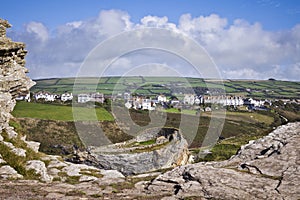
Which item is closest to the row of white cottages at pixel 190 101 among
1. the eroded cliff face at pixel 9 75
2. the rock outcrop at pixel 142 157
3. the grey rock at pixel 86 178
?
the rock outcrop at pixel 142 157

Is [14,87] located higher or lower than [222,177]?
higher

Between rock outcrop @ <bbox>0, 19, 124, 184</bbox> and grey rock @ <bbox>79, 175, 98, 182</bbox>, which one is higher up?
rock outcrop @ <bbox>0, 19, 124, 184</bbox>

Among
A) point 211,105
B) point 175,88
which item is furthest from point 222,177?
point 175,88

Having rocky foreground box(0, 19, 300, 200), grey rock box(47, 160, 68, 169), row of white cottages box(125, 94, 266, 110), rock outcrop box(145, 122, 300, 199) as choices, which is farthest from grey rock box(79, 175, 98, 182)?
row of white cottages box(125, 94, 266, 110)

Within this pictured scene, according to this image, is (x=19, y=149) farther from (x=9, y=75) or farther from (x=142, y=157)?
(x=142, y=157)

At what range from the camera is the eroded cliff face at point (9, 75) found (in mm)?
20766

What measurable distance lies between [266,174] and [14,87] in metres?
17.3

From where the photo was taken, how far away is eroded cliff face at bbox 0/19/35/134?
68.1 feet

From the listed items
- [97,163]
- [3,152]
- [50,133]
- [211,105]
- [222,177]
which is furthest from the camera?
[211,105]

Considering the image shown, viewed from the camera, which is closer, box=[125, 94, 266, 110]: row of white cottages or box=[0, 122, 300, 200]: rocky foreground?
box=[0, 122, 300, 200]: rocky foreground

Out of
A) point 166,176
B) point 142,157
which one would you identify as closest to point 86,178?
point 166,176

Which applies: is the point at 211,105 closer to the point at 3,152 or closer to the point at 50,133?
the point at 50,133

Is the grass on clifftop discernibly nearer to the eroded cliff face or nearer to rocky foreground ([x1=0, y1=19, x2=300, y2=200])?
the eroded cliff face

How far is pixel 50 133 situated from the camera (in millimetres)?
77000
